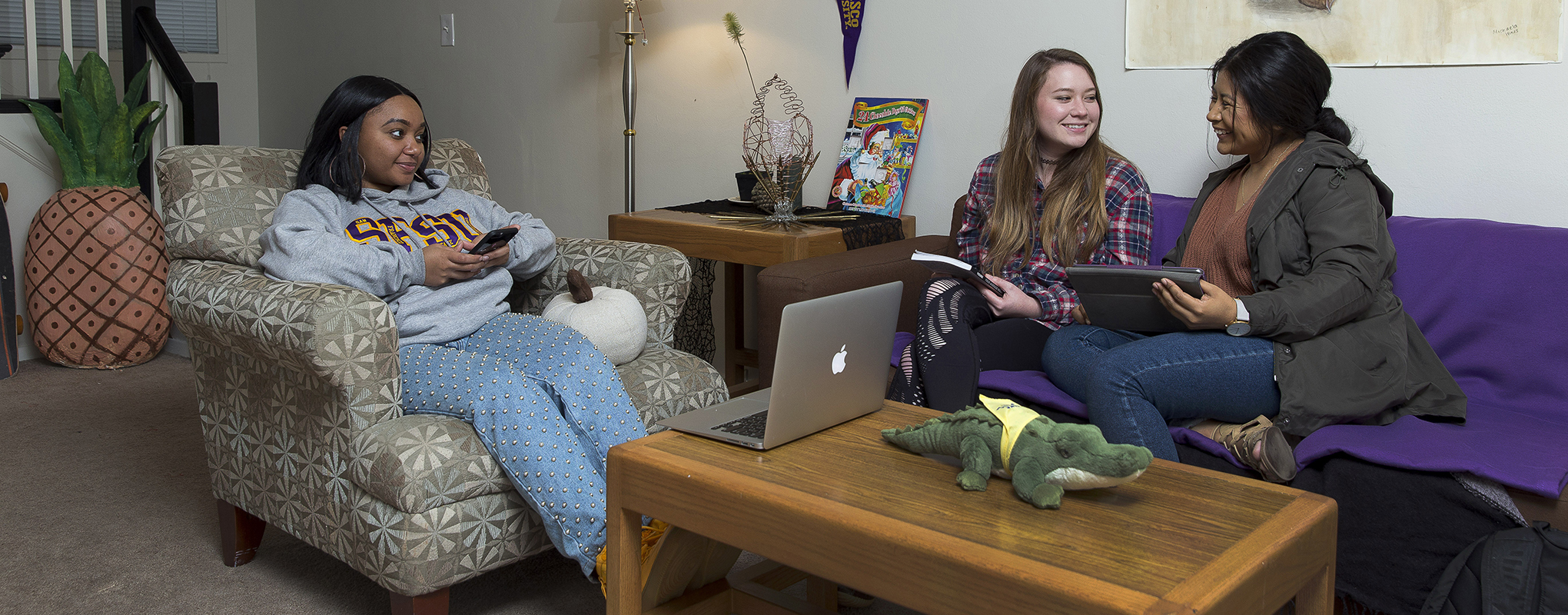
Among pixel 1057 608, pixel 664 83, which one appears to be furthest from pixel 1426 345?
pixel 664 83

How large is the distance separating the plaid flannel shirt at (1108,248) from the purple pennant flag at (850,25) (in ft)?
2.79

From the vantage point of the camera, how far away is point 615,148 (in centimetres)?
340

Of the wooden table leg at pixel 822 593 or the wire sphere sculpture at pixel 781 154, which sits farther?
the wire sphere sculpture at pixel 781 154

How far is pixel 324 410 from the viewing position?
5.30 feet

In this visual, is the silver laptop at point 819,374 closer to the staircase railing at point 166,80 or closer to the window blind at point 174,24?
the staircase railing at point 166,80

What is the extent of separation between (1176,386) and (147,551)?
6.06 feet

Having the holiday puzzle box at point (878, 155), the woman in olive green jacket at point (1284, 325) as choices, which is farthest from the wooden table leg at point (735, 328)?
the woman in olive green jacket at point (1284, 325)

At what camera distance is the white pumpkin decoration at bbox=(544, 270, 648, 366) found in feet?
6.27

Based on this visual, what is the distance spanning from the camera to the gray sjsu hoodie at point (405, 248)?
5.78 feet

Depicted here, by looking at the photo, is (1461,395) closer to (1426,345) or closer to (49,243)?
(1426,345)

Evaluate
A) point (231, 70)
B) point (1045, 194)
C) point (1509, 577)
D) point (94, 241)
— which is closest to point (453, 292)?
point (1045, 194)

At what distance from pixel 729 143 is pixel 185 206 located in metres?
1.55

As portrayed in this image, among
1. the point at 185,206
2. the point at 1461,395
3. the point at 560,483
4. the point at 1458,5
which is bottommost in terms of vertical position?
the point at 560,483

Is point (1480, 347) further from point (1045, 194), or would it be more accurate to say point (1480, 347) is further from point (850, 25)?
point (850, 25)
